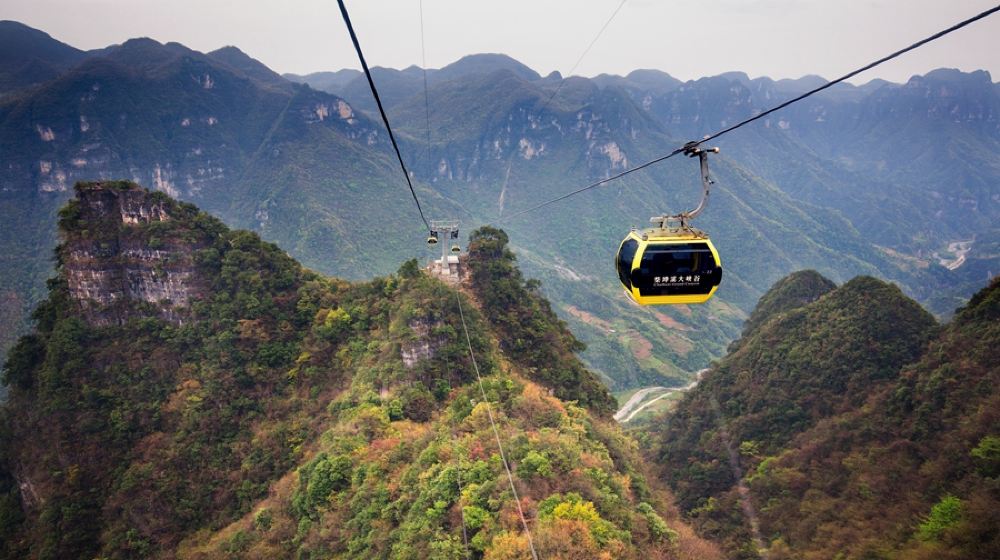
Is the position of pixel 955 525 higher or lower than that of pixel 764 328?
lower

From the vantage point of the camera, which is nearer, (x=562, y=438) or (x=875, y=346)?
(x=562, y=438)

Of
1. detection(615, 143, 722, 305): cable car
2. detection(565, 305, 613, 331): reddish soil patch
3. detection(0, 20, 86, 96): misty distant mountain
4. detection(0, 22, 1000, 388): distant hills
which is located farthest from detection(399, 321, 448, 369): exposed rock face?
detection(0, 20, 86, 96): misty distant mountain

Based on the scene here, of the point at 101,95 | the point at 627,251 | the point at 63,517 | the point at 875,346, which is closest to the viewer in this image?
the point at 627,251

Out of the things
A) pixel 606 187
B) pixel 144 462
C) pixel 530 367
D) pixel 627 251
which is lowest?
pixel 144 462

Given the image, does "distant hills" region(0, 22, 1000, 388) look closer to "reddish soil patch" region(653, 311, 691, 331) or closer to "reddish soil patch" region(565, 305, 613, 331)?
"reddish soil patch" region(653, 311, 691, 331)

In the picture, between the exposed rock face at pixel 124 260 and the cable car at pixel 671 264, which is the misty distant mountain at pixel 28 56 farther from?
the cable car at pixel 671 264

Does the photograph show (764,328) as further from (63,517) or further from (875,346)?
(63,517)

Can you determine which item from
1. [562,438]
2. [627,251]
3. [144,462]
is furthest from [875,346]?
[144,462]
